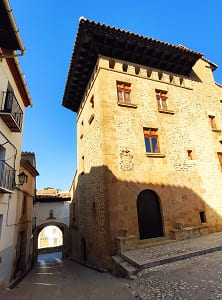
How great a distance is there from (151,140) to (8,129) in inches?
247

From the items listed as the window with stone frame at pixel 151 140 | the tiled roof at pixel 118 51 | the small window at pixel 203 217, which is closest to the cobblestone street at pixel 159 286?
the small window at pixel 203 217

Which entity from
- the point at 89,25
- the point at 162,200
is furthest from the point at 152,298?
the point at 89,25

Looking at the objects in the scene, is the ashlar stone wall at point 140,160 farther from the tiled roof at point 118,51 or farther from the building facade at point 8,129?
the building facade at point 8,129

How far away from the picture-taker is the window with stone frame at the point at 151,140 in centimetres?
896

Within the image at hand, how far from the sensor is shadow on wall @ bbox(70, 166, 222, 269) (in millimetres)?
7035

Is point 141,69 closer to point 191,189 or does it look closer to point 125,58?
point 125,58

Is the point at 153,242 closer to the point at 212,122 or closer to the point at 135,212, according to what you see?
the point at 135,212

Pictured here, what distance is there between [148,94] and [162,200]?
5.51m

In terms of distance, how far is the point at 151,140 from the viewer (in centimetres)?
914

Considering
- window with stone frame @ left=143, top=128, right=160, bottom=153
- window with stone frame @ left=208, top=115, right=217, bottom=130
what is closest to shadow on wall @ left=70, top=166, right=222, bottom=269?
window with stone frame @ left=143, top=128, right=160, bottom=153

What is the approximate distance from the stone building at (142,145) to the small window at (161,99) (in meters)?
0.06

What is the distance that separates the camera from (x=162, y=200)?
8.23 meters

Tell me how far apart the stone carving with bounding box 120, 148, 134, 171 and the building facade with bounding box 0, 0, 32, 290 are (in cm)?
416

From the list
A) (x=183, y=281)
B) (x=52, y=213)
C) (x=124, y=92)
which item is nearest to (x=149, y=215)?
(x=183, y=281)
